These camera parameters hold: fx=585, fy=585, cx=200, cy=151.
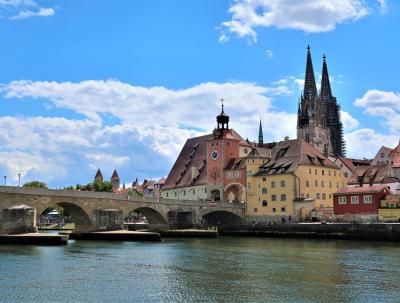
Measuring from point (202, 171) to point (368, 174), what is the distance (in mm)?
28862

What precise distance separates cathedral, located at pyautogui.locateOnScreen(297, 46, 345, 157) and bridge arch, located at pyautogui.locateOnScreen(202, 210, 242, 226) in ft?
260

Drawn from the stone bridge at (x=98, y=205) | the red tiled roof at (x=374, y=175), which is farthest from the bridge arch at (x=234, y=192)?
the red tiled roof at (x=374, y=175)

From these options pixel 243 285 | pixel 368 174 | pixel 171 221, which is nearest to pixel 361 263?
pixel 243 285

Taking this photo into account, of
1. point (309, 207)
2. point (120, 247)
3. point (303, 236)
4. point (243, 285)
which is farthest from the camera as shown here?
point (309, 207)

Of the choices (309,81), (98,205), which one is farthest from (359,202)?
(309,81)

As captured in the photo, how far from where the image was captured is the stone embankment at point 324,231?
66.1m

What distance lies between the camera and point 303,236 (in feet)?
245

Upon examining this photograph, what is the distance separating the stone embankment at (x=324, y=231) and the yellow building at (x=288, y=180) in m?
6.44

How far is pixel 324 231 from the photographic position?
7294 cm

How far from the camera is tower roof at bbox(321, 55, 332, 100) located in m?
178

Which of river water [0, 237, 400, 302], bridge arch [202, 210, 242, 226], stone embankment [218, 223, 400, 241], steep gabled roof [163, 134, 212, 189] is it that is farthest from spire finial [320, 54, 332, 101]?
river water [0, 237, 400, 302]

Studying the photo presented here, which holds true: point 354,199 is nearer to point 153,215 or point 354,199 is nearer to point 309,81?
point 153,215

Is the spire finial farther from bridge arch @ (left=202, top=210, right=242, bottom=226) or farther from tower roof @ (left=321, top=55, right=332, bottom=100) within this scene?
bridge arch @ (left=202, top=210, right=242, bottom=226)

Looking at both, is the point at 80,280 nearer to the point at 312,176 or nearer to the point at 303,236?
the point at 303,236
